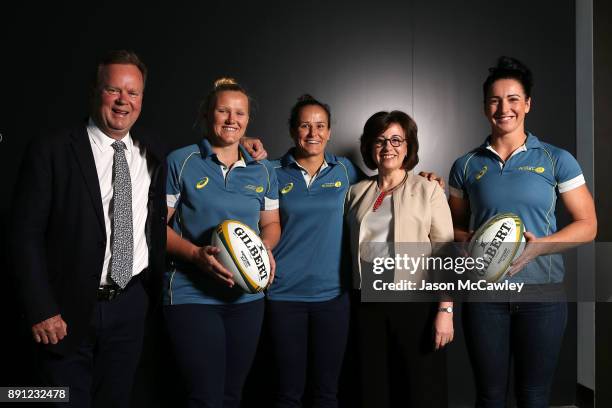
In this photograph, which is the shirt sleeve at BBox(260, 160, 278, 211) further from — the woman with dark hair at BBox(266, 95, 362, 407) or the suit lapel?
the suit lapel

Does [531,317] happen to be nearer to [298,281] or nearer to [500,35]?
[298,281]

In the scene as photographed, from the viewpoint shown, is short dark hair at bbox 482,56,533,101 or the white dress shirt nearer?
the white dress shirt

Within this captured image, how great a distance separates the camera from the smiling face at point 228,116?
1.95 m

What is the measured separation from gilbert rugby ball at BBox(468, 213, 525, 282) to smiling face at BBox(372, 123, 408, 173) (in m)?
0.41

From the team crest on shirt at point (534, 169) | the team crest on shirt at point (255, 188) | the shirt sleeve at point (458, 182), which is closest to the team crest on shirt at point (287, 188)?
the team crest on shirt at point (255, 188)

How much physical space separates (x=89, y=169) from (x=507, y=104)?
145 cm

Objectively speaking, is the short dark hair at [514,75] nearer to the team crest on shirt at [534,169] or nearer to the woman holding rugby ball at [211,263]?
the team crest on shirt at [534,169]

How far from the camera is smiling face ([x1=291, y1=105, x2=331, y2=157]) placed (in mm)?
2111

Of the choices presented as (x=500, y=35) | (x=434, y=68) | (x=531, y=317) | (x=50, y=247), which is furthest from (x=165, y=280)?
(x=500, y=35)

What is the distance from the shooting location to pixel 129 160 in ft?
5.68

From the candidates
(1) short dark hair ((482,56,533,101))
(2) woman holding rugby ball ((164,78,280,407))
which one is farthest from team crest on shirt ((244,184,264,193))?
(1) short dark hair ((482,56,533,101))

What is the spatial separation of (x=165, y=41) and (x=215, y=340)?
1550 millimetres

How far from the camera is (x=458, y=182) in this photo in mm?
2084

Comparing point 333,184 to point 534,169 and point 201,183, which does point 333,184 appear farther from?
point 534,169
